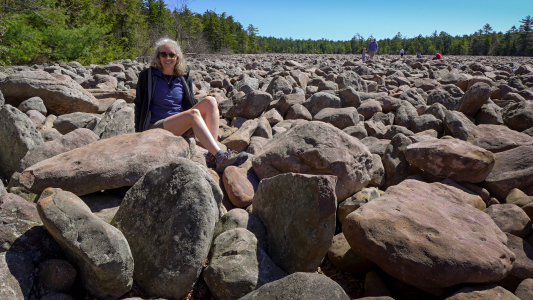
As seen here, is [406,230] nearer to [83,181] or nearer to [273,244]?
[273,244]

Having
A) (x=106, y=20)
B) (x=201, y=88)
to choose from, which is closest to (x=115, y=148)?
(x=201, y=88)

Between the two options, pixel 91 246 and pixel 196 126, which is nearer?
pixel 91 246

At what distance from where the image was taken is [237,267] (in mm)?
2348

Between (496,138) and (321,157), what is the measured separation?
2.99 metres

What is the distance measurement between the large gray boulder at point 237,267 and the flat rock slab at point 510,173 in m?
3.03

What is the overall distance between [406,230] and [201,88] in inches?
304

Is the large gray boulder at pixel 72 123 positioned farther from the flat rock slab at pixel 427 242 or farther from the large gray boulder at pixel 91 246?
the flat rock slab at pixel 427 242

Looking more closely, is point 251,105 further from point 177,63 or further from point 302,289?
point 302,289

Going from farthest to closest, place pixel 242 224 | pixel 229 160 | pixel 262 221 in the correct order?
1. pixel 229 160
2. pixel 262 221
3. pixel 242 224

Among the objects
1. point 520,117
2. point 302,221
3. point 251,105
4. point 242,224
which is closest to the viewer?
point 302,221

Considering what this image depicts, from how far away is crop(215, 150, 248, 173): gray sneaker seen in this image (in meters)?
3.92

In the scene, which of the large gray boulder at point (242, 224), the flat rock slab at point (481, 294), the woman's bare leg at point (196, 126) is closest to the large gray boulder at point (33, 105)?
the woman's bare leg at point (196, 126)

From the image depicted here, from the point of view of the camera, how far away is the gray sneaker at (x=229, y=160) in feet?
12.8

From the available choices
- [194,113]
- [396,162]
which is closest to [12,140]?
[194,113]
